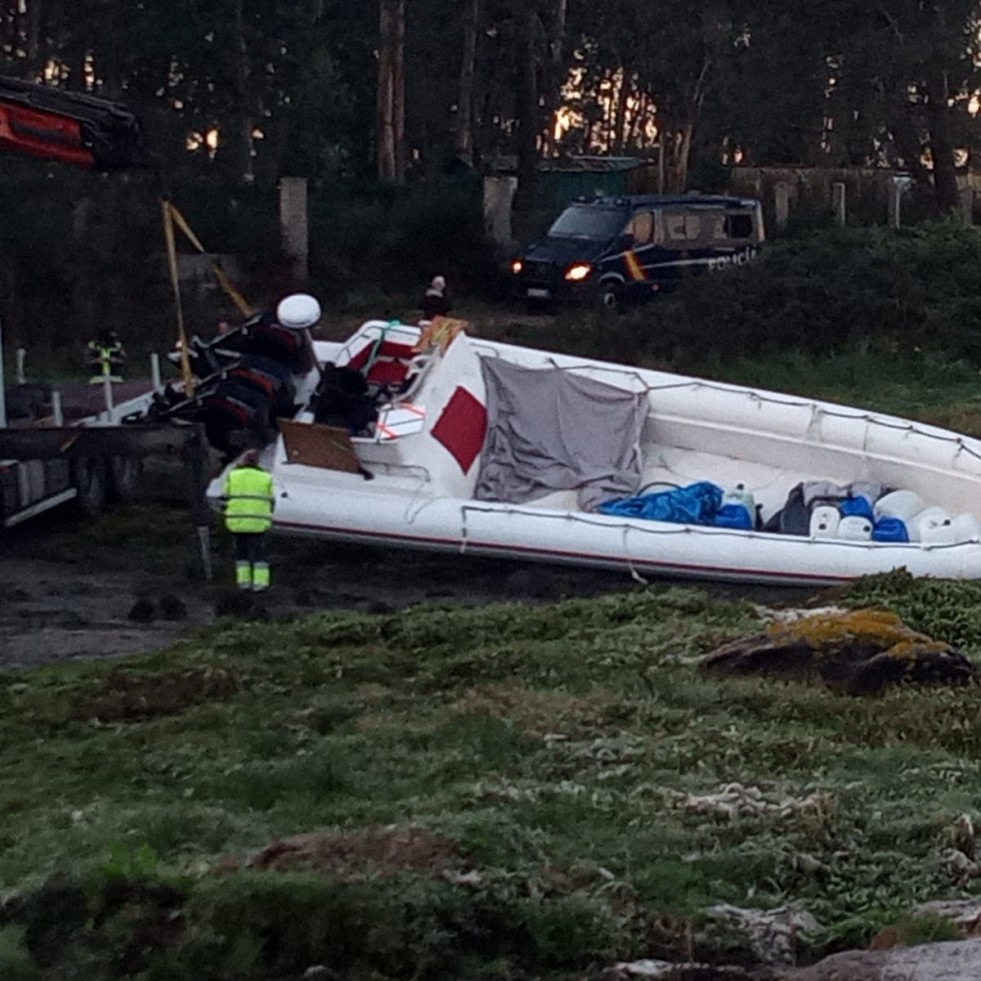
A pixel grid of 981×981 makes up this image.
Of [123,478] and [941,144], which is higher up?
[941,144]

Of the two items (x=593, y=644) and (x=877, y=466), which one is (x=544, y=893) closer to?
(x=593, y=644)

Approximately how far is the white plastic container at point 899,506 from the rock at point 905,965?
30.3 feet

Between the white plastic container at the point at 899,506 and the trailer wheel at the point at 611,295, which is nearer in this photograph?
the white plastic container at the point at 899,506

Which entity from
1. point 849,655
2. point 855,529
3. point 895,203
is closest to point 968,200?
point 895,203

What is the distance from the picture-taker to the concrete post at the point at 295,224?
101 ft

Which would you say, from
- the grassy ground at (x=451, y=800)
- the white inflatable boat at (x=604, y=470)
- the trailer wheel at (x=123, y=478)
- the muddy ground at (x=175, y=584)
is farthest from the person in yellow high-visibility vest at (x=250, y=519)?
the trailer wheel at (x=123, y=478)

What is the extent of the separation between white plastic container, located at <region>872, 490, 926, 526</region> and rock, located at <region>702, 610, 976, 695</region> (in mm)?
4489

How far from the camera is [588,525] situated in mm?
12945

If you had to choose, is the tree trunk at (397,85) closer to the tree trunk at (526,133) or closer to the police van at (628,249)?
the tree trunk at (526,133)

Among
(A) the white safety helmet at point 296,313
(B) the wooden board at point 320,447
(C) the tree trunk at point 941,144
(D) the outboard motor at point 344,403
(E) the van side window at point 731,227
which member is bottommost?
(B) the wooden board at point 320,447

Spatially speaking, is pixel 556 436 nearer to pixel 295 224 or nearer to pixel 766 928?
pixel 766 928

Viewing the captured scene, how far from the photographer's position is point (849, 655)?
8.77 metres

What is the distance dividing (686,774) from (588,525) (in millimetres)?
5987

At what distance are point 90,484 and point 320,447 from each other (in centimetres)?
260
